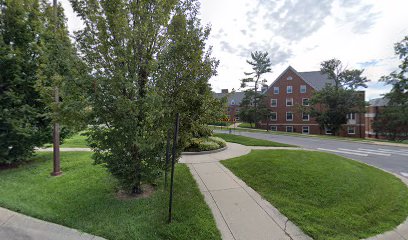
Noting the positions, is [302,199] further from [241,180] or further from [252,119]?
[252,119]

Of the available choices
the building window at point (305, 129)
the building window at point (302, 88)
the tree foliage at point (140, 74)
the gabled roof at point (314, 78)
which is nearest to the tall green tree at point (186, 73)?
the tree foliage at point (140, 74)

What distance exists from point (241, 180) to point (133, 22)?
5.42 m

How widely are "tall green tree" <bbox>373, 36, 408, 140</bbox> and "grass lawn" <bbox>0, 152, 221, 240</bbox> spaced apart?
34.2m

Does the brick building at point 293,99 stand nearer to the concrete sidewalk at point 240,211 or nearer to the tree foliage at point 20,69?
the concrete sidewalk at point 240,211

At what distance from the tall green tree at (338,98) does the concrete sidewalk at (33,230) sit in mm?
31669

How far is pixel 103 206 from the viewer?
14.1 feet

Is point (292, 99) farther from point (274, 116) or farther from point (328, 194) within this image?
point (328, 194)

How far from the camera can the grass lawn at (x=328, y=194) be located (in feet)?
12.0

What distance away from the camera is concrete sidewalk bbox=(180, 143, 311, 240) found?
340 centimetres

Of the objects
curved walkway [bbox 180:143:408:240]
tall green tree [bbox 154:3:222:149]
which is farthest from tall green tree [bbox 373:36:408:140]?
tall green tree [bbox 154:3:222:149]

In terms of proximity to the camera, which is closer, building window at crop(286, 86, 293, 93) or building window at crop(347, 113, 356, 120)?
building window at crop(347, 113, 356, 120)

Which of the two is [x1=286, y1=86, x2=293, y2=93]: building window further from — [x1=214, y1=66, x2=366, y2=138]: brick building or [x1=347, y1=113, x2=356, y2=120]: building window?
[x1=347, y1=113, x2=356, y2=120]: building window

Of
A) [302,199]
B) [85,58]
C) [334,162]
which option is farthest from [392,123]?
[85,58]

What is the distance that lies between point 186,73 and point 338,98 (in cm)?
3000
